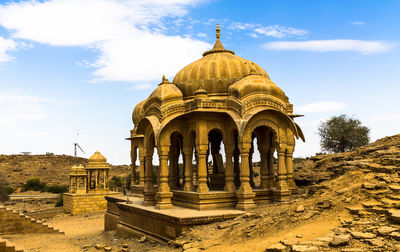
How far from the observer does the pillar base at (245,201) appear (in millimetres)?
12609

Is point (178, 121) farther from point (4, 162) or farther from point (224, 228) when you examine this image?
point (4, 162)

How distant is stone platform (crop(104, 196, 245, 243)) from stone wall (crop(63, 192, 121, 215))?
13368 millimetres

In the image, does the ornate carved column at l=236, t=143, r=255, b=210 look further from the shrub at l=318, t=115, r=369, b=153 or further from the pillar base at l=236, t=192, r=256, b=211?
the shrub at l=318, t=115, r=369, b=153

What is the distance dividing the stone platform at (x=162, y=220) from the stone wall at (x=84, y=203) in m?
13.4

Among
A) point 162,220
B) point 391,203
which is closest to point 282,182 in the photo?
point 162,220

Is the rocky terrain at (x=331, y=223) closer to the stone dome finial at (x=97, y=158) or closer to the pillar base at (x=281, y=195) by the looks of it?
the pillar base at (x=281, y=195)

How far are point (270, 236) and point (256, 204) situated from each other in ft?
15.8

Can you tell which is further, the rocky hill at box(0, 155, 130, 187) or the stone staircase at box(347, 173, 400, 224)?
the rocky hill at box(0, 155, 130, 187)

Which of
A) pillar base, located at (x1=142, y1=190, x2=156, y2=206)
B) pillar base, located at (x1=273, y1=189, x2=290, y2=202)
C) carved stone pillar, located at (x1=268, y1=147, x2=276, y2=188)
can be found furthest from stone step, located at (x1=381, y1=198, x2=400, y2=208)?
pillar base, located at (x1=142, y1=190, x2=156, y2=206)

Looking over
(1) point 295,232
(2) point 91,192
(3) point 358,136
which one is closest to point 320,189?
(1) point 295,232

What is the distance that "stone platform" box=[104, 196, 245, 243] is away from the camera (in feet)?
36.8


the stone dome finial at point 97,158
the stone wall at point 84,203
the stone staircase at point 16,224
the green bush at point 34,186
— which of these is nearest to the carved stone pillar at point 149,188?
the stone staircase at point 16,224

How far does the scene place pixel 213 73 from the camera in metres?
15.5

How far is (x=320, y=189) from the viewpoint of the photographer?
35.0 ft
